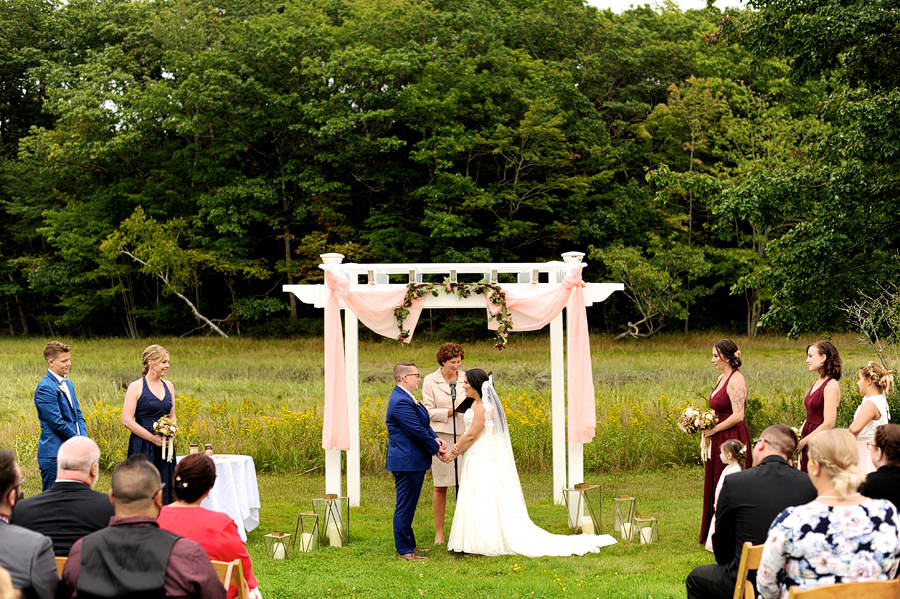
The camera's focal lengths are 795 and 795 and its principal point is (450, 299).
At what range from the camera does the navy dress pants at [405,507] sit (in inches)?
276

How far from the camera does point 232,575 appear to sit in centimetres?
380

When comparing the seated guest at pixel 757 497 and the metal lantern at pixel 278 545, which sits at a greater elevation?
the seated guest at pixel 757 497

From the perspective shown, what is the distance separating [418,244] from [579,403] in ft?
67.3

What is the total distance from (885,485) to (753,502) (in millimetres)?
721

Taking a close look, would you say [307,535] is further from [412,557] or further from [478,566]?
[478,566]

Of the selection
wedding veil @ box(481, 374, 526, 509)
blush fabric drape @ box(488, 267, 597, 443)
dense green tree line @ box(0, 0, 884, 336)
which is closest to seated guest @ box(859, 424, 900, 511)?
wedding veil @ box(481, 374, 526, 509)

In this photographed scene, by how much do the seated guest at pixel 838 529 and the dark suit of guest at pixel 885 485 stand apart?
74cm

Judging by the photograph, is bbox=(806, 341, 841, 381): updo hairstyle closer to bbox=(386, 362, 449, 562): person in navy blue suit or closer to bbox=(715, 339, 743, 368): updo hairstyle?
bbox=(715, 339, 743, 368): updo hairstyle

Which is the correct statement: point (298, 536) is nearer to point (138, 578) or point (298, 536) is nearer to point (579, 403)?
point (579, 403)

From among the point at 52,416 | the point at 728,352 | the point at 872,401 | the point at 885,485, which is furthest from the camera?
the point at 728,352

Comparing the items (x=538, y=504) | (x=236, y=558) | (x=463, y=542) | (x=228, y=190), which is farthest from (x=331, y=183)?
(x=236, y=558)

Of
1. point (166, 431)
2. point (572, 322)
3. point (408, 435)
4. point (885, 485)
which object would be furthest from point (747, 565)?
point (572, 322)

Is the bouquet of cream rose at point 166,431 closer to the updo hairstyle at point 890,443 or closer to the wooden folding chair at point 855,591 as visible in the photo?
the wooden folding chair at point 855,591

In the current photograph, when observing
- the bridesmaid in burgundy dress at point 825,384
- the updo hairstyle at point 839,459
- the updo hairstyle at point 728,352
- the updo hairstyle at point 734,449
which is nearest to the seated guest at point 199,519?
the updo hairstyle at point 839,459
